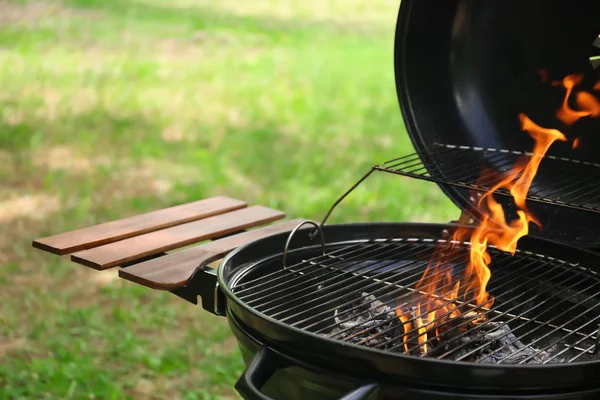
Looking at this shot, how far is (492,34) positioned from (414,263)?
0.54m

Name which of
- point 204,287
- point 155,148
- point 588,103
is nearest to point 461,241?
point 588,103

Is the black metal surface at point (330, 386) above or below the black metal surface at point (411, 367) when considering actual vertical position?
below

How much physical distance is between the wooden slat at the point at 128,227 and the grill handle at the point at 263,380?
25.1 inches

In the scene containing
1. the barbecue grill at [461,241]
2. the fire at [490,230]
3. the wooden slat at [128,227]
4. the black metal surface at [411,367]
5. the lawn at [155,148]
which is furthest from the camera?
the lawn at [155,148]

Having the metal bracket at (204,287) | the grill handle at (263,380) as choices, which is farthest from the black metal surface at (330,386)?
the metal bracket at (204,287)

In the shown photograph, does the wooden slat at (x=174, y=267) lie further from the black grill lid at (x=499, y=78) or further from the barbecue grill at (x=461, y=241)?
the black grill lid at (x=499, y=78)

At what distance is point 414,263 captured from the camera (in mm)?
1805

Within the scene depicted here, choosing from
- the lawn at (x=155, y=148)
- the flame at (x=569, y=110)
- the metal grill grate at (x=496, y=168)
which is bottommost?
the lawn at (x=155, y=148)

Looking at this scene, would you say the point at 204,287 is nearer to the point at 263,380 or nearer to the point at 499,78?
the point at 263,380

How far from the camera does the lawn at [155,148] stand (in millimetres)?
2848

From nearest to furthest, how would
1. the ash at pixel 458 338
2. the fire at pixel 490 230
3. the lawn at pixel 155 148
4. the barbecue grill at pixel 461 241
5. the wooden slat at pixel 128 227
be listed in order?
the ash at pixel 458 338, the barbecue grill at pixel 461 241, the fire at pixel 490 230, the wooden slat at pixel 128 227, the lawn at pixel 155 148

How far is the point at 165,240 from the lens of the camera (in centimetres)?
186

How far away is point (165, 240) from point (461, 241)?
673 mm

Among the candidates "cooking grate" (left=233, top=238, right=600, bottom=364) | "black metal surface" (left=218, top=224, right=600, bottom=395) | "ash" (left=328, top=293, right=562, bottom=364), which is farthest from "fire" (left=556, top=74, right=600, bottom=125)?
"black metal surface" (left=218, top=224, right=600, bottom=395)
